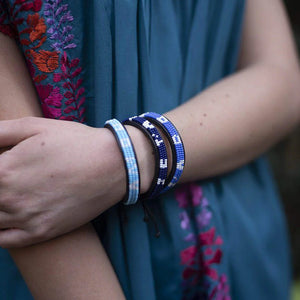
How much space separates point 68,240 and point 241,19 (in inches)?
25.2

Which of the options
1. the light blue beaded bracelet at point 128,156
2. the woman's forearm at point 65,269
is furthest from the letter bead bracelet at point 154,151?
the woman's forearm at point 65,269

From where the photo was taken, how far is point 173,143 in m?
0.65

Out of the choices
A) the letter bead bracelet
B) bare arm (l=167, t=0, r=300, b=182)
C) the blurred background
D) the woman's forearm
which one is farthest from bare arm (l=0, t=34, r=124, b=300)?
the blurred background

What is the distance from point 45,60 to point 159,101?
0.24 meters

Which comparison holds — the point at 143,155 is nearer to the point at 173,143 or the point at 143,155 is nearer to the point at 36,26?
the point at 173,143

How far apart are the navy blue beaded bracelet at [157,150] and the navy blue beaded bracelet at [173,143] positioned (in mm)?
13

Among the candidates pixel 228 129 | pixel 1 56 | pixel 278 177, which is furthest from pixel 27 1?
pixel 278 177

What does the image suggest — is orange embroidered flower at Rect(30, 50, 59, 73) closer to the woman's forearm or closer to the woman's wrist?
the woman's wrist

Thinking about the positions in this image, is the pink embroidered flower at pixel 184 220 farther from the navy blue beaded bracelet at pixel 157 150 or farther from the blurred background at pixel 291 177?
the blurred background at pixel 291 177

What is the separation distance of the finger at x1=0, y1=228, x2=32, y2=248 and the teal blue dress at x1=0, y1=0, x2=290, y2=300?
0.14 metres

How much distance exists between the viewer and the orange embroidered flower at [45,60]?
24.8 inches

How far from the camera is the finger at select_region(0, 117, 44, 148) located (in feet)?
1.90

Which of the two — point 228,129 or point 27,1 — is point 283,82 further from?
point 27,1

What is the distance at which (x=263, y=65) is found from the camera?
0.87m
